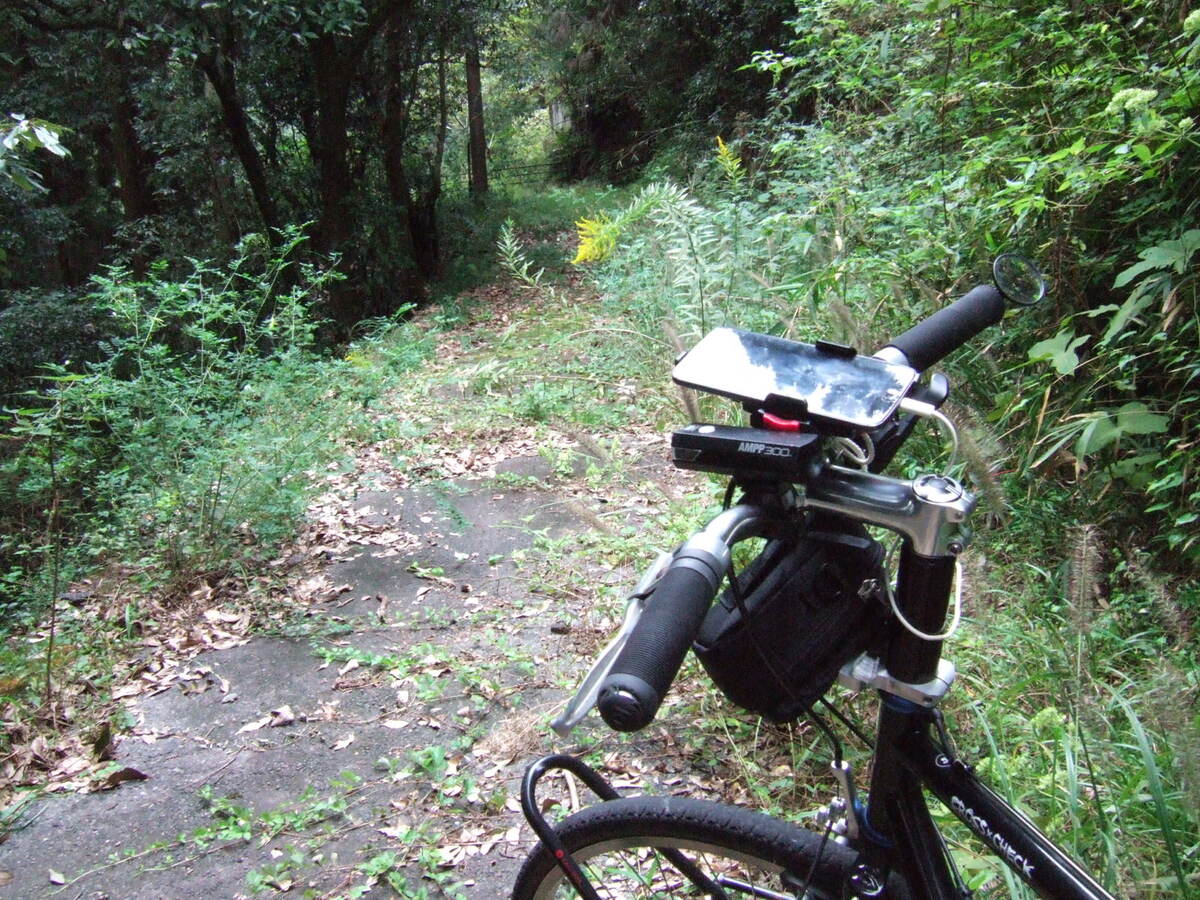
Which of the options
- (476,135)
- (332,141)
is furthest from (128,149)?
(476,135)

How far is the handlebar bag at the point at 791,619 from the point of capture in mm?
1197

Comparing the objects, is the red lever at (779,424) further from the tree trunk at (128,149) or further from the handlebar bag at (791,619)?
the tree trunk at (128,149)

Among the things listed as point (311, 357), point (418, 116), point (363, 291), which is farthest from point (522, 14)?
point (311, 357)

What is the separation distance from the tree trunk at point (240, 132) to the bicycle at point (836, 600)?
10.3 metres

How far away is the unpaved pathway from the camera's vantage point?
2877mm

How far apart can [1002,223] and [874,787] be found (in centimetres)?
311

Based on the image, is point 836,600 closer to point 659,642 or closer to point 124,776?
point 659,642

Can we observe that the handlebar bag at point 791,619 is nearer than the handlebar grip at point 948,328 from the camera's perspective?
Yes

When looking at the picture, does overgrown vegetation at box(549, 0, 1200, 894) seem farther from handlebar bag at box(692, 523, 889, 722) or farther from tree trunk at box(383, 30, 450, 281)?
tree trunk at box(383, 30, 450, 281)

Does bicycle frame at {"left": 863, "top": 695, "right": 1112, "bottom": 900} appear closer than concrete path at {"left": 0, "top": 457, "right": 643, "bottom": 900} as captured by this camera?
Yes

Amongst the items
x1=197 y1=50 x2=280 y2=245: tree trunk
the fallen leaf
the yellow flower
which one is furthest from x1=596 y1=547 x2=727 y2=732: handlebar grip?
x1=197 y1=50 x2=280 y2=245: tree trunk

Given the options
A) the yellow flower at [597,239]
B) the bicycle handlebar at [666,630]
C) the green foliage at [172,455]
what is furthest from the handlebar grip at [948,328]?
the green foliage at [172,455]

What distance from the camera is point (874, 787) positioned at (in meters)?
1.34

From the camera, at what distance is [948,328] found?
1.46m
